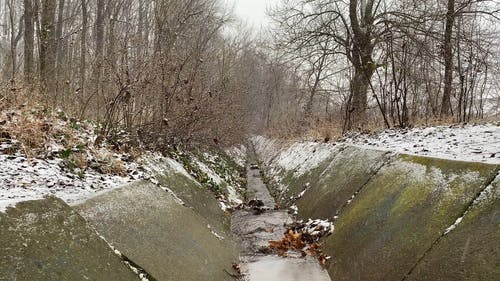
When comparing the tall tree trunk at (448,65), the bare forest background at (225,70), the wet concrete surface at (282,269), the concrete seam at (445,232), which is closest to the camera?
the concrete seam at (445,232)

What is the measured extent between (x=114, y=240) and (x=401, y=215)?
297cm

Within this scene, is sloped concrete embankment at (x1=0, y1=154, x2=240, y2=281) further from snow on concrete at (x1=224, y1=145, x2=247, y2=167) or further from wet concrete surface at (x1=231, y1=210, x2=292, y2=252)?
snow on concrete at (x1=224, y1=145, x2=247, y2=167)

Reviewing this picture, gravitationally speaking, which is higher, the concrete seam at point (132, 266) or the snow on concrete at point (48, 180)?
the snow on concrete at point (48, 180)

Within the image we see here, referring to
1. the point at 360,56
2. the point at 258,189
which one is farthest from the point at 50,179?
the point at 360,56

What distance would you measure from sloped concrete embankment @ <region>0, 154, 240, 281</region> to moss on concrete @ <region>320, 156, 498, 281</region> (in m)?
1.54

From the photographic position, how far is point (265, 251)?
20.6 feet

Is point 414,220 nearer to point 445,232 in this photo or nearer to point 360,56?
point 445,232

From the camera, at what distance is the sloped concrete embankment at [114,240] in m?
2.76

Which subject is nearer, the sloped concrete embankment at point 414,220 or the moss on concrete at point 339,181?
the sloped concrete embankment at point 414,220

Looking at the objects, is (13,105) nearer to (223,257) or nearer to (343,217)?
(223,257)

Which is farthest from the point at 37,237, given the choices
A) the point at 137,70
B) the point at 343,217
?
the point at 137,70

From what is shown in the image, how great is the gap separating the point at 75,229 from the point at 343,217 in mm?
3990

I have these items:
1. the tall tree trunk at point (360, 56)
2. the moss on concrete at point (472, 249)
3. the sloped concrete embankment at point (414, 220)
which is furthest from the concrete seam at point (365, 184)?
the tall tree trunk at point (360, 56)

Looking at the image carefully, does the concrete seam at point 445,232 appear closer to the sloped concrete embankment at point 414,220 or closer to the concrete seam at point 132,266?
the sloped concrete embankment at point 414,220
